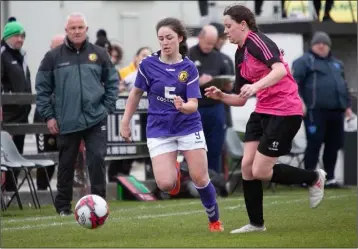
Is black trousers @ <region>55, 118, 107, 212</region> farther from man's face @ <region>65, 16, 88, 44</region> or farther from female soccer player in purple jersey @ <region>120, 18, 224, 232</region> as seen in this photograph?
female soccer player in purple jersey @ <region>120, 18, 224, 232</region>

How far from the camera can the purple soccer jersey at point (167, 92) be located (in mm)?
11898

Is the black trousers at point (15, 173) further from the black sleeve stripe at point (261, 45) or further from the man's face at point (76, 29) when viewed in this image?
the black sleeve stripe at point (261, 45)

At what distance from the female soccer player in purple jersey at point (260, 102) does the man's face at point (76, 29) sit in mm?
3405

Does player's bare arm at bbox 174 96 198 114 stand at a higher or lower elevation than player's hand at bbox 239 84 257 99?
lower

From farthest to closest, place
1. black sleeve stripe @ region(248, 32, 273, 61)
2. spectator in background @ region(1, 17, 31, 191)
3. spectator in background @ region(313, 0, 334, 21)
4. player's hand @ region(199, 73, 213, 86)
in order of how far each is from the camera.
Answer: spectator in background @ region(313, 0, 334, 21)
player's hand @ region(199, 73, 213, 86)
spectator in background @ region(1, 17, 31, 191)
black sleeve stripe @ region(248, 32, 273, 61)

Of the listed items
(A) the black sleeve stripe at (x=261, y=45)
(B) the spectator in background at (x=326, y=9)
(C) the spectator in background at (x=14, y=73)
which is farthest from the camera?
(B) the spectator in background at (x=326, y=9)

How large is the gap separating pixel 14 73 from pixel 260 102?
6.17 metres

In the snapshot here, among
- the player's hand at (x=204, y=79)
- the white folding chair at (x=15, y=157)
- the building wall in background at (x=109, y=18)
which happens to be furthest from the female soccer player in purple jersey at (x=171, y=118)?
the building wall in background at (x=109, y=18)

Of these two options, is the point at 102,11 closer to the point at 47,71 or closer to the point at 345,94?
the point at 345,94

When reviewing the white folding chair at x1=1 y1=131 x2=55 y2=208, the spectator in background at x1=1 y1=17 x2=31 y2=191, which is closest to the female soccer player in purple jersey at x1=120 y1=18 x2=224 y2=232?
the white folding chair at x1=1 y1=131 x2=55 y2=208

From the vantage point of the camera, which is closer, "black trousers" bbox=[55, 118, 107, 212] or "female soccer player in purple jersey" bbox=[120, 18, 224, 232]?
"female soccer player in purple jersey" bbox=[120, 18, 224, 232]

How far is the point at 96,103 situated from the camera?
48.9 feet

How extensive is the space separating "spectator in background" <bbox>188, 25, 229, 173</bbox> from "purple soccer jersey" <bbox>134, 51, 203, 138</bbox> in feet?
19.6

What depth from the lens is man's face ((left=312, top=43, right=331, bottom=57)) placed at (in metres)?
19.5
